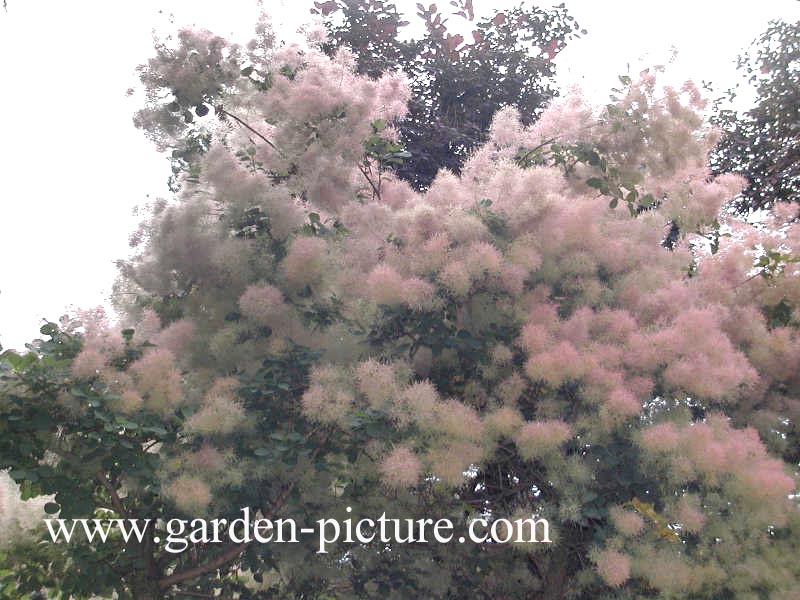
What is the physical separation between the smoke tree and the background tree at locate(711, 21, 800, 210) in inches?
83.4

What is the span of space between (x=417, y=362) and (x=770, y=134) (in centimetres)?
430

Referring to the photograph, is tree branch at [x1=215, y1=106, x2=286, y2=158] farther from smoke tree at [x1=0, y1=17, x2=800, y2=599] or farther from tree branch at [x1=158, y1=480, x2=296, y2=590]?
tree branch at [x1=158, y1=480, x2=296, y2=590]

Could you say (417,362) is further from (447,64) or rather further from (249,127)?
(447,64)

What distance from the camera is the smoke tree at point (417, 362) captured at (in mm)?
2863

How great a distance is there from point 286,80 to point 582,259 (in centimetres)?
160

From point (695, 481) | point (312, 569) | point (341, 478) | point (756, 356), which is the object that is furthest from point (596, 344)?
point (312, 569)

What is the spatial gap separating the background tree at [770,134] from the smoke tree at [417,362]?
2.12 metres

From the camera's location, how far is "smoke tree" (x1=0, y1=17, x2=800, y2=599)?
2.86m

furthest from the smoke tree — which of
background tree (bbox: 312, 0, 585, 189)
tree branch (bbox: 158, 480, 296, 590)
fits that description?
background tree (bbox: 312, 0, 585, 189)

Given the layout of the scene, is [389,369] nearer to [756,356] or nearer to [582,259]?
[582,259]

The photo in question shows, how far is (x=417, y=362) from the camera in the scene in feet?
10.7

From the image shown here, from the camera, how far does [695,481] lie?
300 cm

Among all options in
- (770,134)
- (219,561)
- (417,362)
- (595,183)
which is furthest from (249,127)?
(770,134)

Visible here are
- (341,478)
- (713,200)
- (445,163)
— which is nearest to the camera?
(341,478)
